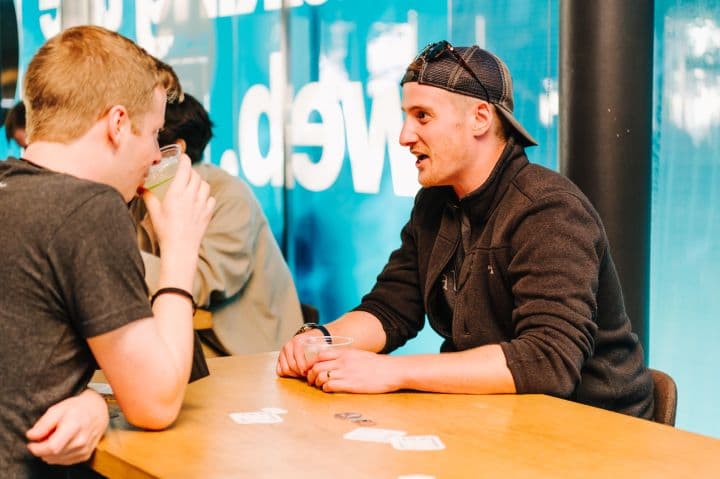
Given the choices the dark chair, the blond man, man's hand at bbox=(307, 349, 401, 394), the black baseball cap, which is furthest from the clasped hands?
the black baseball cap

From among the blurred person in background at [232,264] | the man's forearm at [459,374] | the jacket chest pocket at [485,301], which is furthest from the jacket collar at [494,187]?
the blurred person in background at [232,264]

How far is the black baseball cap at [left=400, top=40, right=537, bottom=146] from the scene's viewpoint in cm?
260

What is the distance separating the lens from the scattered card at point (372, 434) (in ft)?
5.90

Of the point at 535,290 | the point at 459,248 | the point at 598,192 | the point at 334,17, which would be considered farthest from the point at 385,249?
the point at 535,290

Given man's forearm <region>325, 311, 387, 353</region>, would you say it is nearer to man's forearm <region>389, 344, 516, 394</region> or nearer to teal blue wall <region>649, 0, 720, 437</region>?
man's forearm <region>389, 344, 516, 394</region>

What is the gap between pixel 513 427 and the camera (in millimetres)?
1892

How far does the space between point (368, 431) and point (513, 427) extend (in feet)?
0.89

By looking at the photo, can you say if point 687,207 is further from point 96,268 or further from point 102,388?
point 96,268

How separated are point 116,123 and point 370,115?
2908 millimetres

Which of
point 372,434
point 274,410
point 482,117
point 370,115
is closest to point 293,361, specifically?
point 274,410

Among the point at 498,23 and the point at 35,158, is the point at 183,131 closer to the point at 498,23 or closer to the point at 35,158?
the point at 498,23

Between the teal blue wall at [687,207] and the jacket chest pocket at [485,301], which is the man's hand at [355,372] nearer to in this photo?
the jacket chest pocket at [485,301]

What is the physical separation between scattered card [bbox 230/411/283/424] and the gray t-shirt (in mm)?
332

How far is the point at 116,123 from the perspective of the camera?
1843mm
